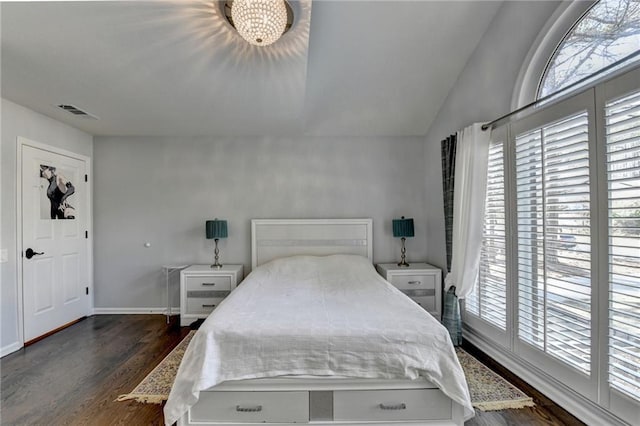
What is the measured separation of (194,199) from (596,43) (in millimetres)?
4096

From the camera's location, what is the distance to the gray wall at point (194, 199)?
3.79 metres

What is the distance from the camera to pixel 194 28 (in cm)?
221

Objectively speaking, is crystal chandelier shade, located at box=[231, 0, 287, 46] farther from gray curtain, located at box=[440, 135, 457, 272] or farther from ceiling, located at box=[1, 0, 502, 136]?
gray curtain, located at box=[440, 135, 457, 272]

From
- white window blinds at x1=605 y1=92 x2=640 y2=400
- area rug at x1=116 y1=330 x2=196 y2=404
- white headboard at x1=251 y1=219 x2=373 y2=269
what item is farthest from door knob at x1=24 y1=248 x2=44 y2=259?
white window blinds at x1=605 y1=92 x2=640 y2=400

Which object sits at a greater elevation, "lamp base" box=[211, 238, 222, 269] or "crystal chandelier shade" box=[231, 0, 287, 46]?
"crystal chandelier shade" box=[231, 0, 287, 46]

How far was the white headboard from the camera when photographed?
3707 mm

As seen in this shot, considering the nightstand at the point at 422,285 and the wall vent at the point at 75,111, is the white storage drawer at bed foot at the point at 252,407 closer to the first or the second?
the nightstand at the point at 422,285

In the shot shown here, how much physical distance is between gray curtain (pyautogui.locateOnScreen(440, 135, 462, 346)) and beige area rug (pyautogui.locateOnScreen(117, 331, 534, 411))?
32cm

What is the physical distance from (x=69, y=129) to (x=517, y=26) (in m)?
4.80

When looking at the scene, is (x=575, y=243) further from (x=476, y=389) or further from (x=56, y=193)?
(x=56, y=193)

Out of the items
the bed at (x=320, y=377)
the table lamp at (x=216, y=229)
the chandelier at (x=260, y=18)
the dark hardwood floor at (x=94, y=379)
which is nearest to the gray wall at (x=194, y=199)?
the table lamp at (x=216, y=229)

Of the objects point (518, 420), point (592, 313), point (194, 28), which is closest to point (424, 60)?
point (194, 28)

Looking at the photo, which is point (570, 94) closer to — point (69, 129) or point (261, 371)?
point (261, 371)

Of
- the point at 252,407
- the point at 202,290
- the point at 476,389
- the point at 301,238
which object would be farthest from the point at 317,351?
the point at 202,290
